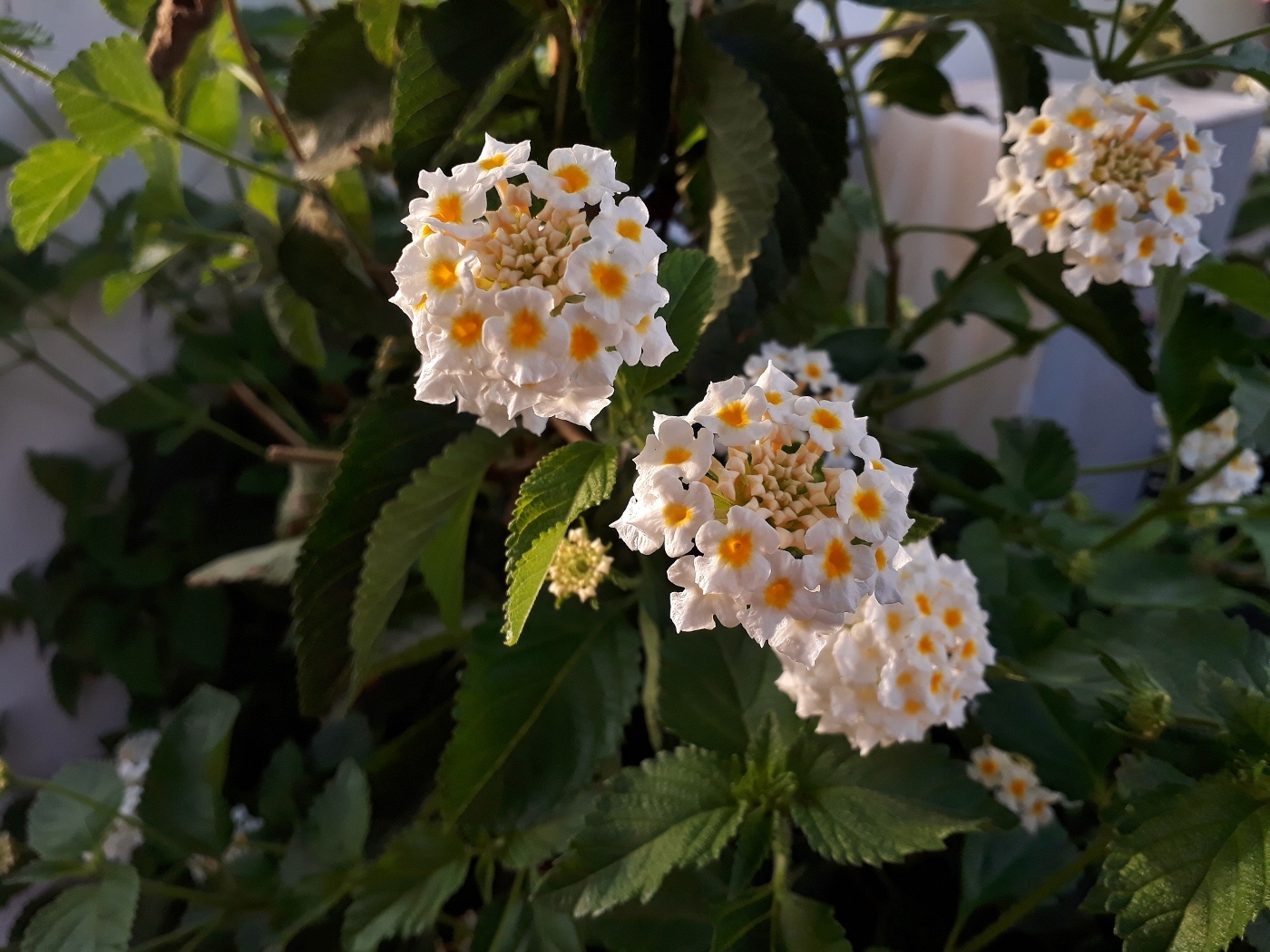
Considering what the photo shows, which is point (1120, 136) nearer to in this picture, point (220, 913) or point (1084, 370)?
point (1084, 370)

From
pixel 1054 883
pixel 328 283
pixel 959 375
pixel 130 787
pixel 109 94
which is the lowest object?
pixel 130 787

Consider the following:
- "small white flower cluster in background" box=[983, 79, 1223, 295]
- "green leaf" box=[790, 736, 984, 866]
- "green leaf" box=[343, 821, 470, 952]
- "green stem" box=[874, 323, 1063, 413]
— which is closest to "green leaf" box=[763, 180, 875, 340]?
"green stem" box=[874, 323, 1063, 413]

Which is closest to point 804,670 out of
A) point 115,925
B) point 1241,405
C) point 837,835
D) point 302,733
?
point 837,835

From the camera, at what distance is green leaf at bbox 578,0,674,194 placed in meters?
0.37

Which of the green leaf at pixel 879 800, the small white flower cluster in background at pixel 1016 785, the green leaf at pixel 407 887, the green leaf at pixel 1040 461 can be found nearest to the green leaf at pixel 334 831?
the green leaf at pixel 407 887

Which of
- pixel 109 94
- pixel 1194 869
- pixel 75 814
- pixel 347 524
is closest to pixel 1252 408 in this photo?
pixel 1194 869

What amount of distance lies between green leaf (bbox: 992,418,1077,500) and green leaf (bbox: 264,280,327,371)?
49cm

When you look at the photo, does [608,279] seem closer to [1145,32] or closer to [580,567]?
[580,567]

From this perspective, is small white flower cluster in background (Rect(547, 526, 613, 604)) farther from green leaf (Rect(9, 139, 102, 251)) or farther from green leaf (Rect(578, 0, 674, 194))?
green leaf (Rect(9, 139, 102, 251))

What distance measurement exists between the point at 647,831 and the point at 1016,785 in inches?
11.0

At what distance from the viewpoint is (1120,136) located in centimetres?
41

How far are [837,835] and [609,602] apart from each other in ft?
0.55

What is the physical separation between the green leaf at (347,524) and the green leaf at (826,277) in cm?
25

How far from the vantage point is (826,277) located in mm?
611
